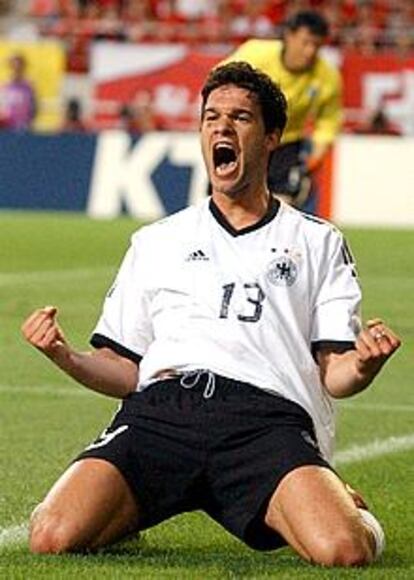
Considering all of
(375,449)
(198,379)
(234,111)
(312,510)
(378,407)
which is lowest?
(378,407)

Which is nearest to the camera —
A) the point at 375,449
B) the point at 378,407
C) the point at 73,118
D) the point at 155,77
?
the point at 375,449

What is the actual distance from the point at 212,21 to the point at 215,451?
25165 millimetres

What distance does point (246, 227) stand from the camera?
22.6 ft

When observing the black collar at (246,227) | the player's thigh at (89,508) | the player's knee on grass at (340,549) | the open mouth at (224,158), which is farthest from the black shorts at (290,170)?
the player's knee on grass at (340,549)

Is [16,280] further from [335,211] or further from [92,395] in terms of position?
[335,211]

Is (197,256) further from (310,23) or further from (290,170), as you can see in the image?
(290,170)

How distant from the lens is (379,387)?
38.3ft

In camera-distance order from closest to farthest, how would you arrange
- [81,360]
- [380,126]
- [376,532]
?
[376,532], [81,360], [380,126]

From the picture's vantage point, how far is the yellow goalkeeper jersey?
48.7ft

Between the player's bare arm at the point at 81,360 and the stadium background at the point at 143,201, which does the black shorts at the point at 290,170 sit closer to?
the stadium background at the point at 143,201

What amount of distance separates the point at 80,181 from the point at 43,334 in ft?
64.1

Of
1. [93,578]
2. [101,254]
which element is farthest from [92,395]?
[101,254]

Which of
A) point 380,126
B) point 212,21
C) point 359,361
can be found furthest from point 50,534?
point 212,21

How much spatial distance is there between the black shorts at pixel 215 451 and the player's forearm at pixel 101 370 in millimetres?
156
